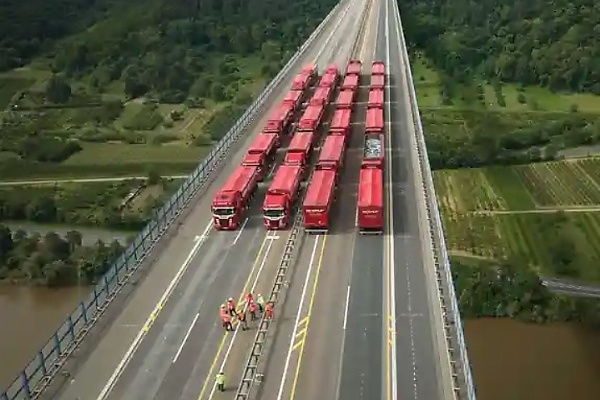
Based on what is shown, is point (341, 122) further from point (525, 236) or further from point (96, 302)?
point (96, 302)

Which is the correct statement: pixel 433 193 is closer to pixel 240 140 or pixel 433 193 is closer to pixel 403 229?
pixel 403 229

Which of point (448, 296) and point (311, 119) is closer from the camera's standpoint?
point (448, 296)

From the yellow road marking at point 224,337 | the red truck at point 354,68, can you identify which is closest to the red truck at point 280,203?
the yellow road marking at point 224,337

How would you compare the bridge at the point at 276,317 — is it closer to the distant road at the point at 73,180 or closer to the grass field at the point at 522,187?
the grass field at the point at 522,187

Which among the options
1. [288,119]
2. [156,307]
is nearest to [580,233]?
[288,119]

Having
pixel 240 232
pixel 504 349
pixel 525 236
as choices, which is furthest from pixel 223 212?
pixel 525 236

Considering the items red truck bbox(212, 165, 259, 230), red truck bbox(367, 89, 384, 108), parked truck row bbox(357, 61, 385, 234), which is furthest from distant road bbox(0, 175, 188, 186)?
red truck bbox(212, 165, 259, 230)
